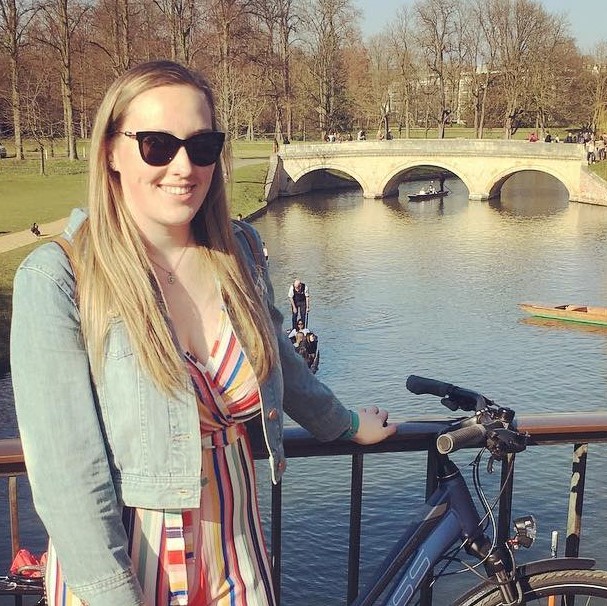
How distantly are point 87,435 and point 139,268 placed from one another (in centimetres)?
31

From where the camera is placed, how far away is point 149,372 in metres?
1.48

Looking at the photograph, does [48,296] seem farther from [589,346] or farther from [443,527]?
[589,346]

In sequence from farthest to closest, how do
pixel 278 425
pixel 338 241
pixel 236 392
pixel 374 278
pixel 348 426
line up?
pixel 338 241 → pixel 374 278 → pixel 348 426 → pixel 278 425 → pixel 236 392

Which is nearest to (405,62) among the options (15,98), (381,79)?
(381,79)

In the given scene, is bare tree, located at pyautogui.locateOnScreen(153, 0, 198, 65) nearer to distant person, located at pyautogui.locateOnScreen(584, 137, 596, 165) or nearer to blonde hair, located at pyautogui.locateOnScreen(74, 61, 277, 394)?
distant person, located at pyautogui.locateOnScreen(584, 137, 596, 165)

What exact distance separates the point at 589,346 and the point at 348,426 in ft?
52.9

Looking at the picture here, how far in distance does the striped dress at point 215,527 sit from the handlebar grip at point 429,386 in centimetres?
42

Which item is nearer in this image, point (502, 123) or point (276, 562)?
point (276, 562)

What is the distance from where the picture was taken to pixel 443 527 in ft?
5.95

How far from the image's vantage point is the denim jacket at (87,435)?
144cm

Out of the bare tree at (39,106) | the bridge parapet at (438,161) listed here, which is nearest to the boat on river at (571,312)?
the bridge parapet at (438,161)

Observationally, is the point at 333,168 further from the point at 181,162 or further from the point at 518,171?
the point at 181,162

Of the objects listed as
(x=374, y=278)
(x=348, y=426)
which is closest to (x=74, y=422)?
(x=348, y=426)

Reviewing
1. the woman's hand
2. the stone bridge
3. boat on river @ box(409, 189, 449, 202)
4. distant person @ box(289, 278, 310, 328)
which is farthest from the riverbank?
the woman's hand
